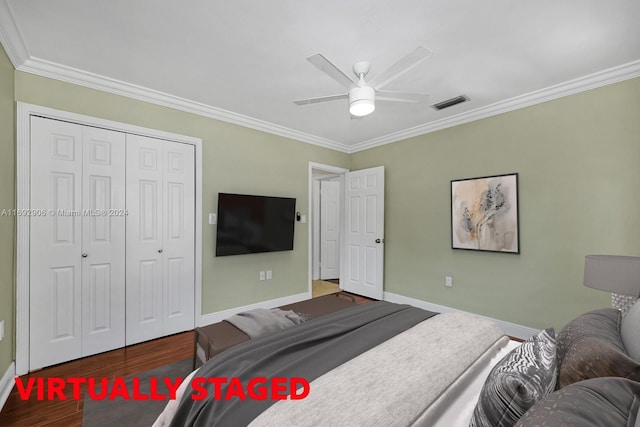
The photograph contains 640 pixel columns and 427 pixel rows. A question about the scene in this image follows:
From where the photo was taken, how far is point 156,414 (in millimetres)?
1863

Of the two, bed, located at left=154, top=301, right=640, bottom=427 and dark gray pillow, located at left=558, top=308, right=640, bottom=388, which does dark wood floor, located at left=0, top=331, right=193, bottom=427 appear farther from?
dark gray pillow, located at left=558, top=308, right=640, bottom=388

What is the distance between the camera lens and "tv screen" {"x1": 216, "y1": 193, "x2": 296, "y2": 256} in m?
3.38

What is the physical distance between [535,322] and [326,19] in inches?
136

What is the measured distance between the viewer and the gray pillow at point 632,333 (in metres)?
0.97

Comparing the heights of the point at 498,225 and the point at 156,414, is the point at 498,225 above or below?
above

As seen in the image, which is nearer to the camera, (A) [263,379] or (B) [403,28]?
(A) [263,379]

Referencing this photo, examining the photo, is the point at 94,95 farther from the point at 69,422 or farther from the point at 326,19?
the point at 69,422

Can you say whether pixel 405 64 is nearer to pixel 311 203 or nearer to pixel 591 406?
pixel 591 406

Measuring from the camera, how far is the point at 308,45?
83.7 inches

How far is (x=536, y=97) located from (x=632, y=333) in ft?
8.85

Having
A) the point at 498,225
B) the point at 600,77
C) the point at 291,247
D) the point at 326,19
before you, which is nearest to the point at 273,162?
the point at 291,247

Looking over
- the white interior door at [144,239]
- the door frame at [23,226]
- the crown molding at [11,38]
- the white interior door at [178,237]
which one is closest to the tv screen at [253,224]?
the white interior door at [178,237]

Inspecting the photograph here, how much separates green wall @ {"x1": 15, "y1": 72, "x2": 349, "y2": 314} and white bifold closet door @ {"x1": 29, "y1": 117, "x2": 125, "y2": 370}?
0.87 feet

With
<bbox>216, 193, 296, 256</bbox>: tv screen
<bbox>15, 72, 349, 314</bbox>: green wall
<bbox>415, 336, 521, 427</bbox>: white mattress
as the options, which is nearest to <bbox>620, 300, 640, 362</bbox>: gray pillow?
<bbox>415, 336, 521, 427</bbox>: white mattress
